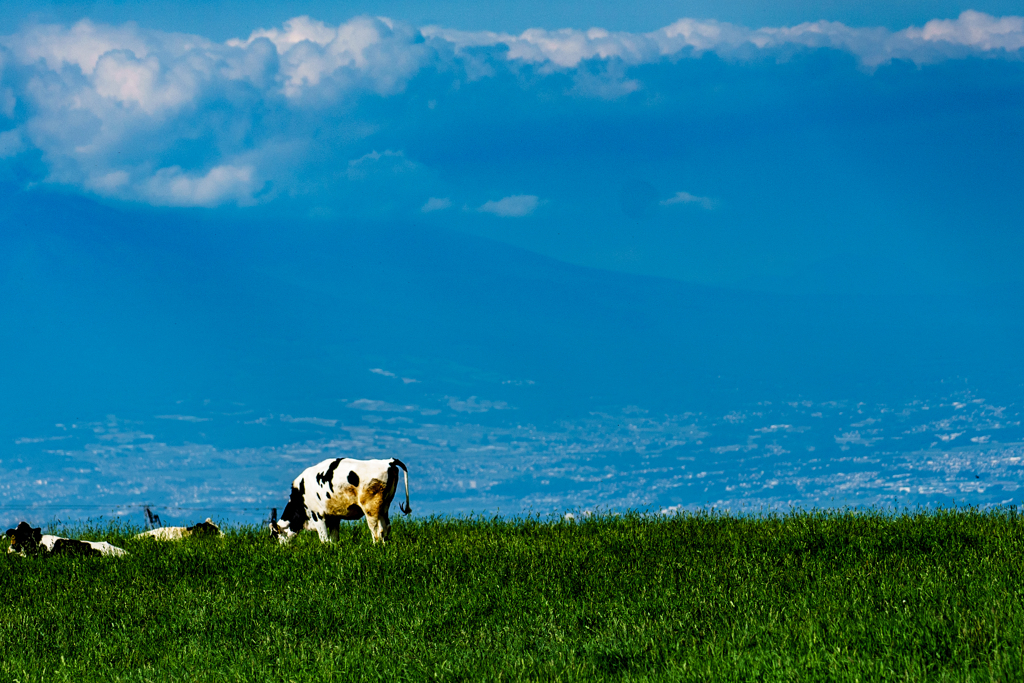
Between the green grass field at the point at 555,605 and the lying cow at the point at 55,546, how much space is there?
458mm

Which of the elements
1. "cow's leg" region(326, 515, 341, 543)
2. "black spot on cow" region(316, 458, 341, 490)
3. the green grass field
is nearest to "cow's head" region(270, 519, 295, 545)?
the green grass field

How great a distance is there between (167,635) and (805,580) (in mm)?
7094

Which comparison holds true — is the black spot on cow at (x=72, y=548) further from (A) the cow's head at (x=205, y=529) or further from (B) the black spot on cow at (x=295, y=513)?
(B) the black spot on cow at (x=295, y=513)

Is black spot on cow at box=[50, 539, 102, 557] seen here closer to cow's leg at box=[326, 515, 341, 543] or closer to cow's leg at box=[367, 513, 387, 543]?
cow's leg at box=[326, 515, 341, 543]

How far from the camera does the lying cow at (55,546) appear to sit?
14.6m

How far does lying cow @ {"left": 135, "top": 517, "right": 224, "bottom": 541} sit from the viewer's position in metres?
16.3

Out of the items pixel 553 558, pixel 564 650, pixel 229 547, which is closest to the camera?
pixel 564 650

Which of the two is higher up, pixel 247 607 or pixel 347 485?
pixel 347 485

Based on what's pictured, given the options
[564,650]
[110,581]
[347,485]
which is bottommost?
[564,650]

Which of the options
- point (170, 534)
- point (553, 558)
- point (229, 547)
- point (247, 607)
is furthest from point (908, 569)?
point (170, 534)

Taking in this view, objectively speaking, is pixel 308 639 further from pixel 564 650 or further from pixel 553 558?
pixel 553 558

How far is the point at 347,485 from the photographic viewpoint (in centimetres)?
1467

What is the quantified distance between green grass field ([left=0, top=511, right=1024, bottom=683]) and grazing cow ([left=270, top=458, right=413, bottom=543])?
0.40m

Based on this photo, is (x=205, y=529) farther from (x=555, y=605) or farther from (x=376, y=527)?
(x=555, y=605)
